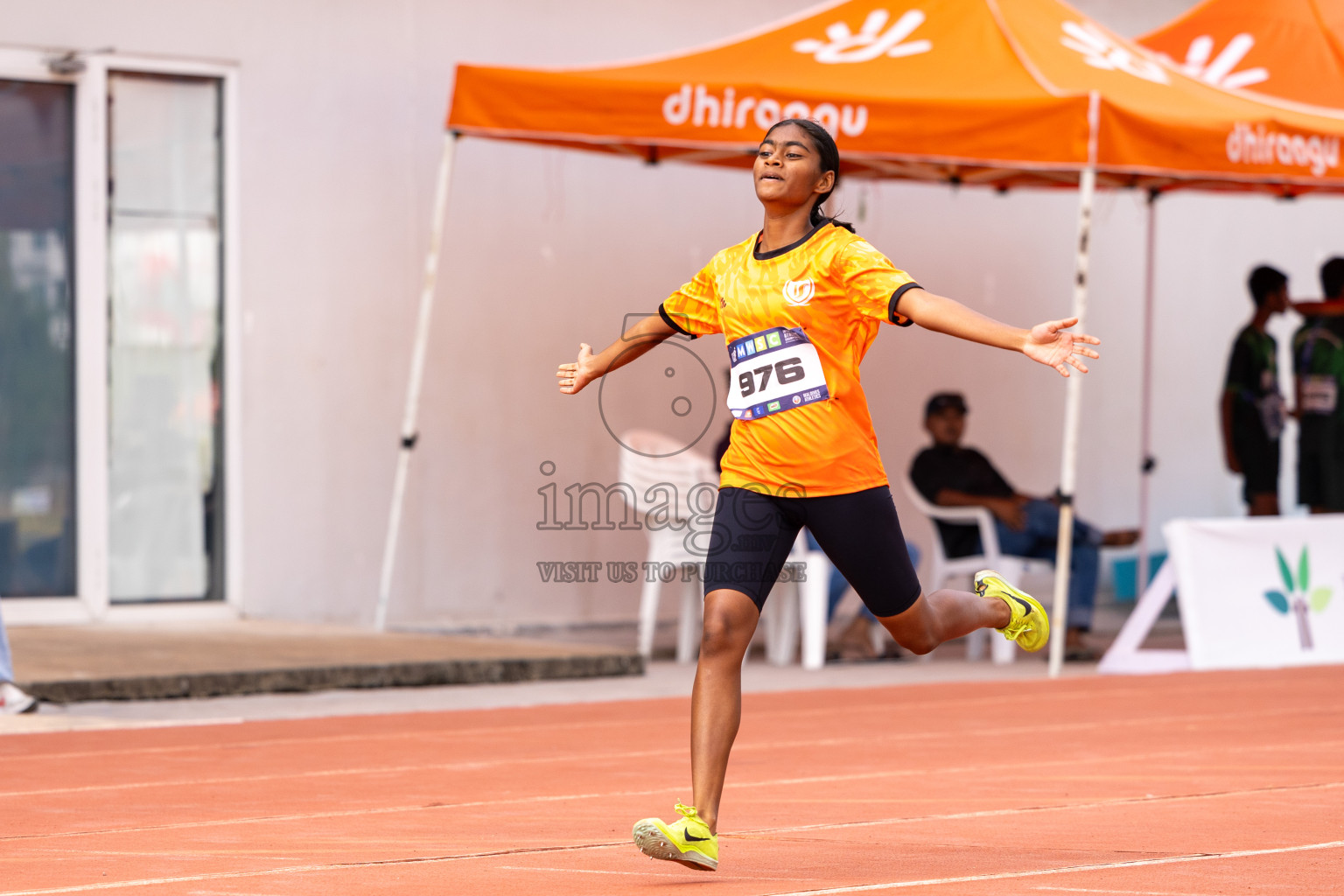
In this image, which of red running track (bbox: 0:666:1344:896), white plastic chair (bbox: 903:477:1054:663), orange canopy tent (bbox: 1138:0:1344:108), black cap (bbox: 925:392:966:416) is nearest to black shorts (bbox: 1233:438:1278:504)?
white plastic chair (bbox: 903:477:1054:663)

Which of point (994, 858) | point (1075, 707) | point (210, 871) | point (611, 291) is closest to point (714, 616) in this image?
point (994, 858)

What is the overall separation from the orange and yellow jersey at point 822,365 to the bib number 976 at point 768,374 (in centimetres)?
6

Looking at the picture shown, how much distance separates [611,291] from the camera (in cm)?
1356

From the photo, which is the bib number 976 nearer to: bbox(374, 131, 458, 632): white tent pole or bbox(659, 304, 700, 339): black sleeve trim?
bbox(659, 304, 700, 339): black sleeve trim

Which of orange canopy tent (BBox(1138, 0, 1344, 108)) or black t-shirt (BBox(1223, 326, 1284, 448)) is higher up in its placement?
orange canopy tent (BBox(1138, 0, 1344, 108))

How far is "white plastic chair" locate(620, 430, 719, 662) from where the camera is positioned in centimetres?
1141

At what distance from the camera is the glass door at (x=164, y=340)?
12.0 m

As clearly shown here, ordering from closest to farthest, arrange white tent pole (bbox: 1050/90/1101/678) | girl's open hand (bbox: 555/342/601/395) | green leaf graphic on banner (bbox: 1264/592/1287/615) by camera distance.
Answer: girl's open hand (bbox: 555/342/601/395), white tent pole (bbox: 1050/90/1101/678), green leaf graphic on banner (bbox: 1264/592/1287/615)

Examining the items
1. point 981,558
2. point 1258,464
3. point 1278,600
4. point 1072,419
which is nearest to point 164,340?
point 981,558

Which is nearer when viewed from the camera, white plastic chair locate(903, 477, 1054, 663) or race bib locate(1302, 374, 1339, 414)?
white plastic chair locate(903, 477, 1054, 663)

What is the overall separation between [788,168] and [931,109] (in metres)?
5.88

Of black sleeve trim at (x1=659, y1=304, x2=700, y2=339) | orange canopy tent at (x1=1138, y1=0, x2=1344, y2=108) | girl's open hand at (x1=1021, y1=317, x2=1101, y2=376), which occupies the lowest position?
girl's open hand at (x1=1021, y1=317, x2=1101, y2=376)

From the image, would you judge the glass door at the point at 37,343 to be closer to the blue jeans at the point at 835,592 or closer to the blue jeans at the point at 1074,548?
the blue jeans at the point at 835,592

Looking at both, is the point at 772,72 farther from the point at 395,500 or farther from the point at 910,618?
the point at 910,618
